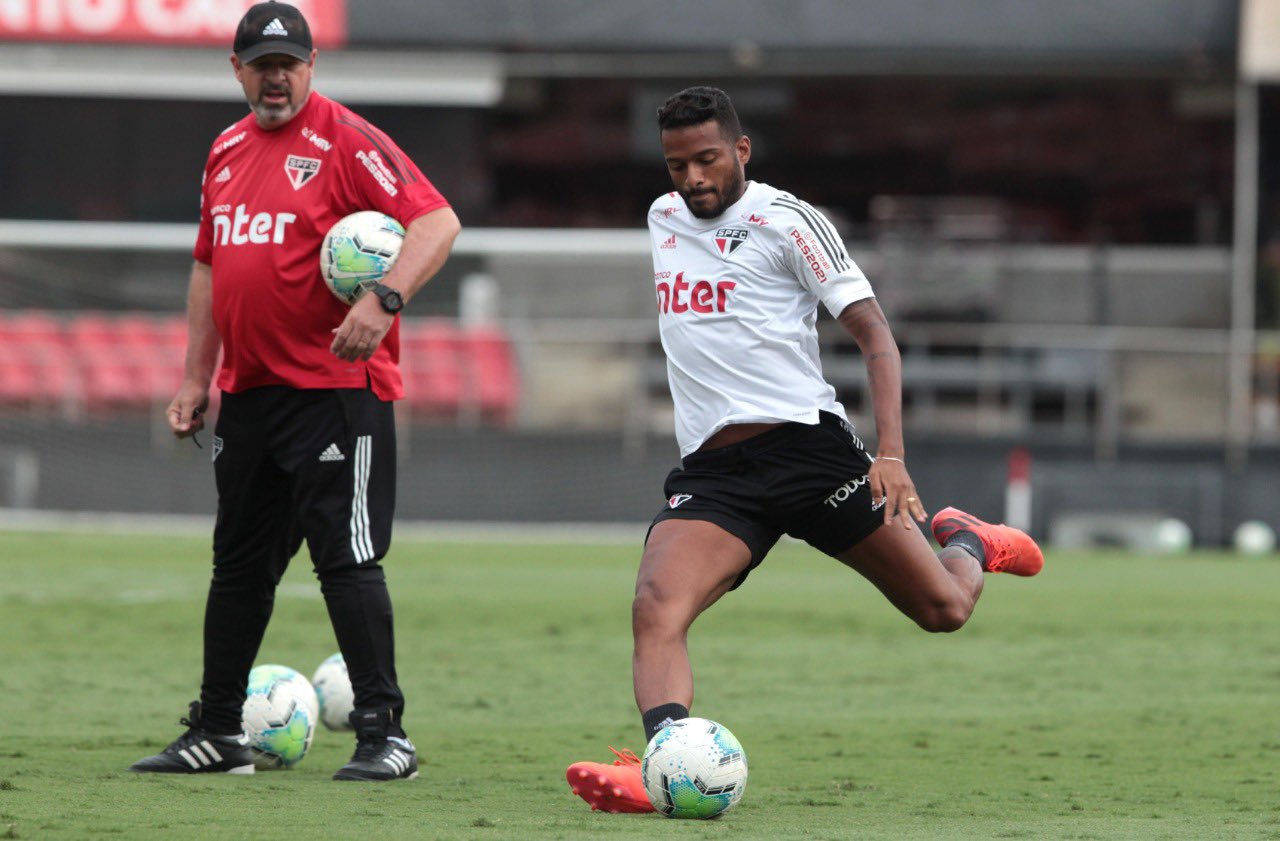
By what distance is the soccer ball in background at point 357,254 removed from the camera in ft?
19.2

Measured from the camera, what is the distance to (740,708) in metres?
8.13

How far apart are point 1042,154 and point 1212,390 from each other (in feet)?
20.1

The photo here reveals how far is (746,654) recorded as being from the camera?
10328mm

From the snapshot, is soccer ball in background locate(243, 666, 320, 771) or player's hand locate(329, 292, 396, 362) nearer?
player's hand locate(329, 292, 396, 362)

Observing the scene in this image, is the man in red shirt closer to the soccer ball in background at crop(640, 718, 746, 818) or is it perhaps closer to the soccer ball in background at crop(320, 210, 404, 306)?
the soccer ball in background at crop(320, 210, 404, 306)

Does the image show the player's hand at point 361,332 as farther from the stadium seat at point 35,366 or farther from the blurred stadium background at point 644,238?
the stadium seat at point 35,366

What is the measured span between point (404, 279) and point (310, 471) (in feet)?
2.23

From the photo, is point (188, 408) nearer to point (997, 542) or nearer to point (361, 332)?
point (361, 332)

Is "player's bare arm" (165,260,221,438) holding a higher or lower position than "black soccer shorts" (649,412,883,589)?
higher

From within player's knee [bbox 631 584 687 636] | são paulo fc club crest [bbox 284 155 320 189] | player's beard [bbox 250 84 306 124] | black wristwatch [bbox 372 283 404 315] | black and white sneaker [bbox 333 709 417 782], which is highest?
player's beard [bbox 250 84 306 124]

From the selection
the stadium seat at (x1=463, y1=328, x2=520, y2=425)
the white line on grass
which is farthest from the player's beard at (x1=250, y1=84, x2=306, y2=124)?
the stadium seat at (x1=463, y1=328, x2=520, y2=425)

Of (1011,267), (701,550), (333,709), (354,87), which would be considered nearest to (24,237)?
(354,87)

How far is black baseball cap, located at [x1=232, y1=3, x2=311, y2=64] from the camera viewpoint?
229 inches

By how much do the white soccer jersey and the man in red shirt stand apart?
2.81 feet
